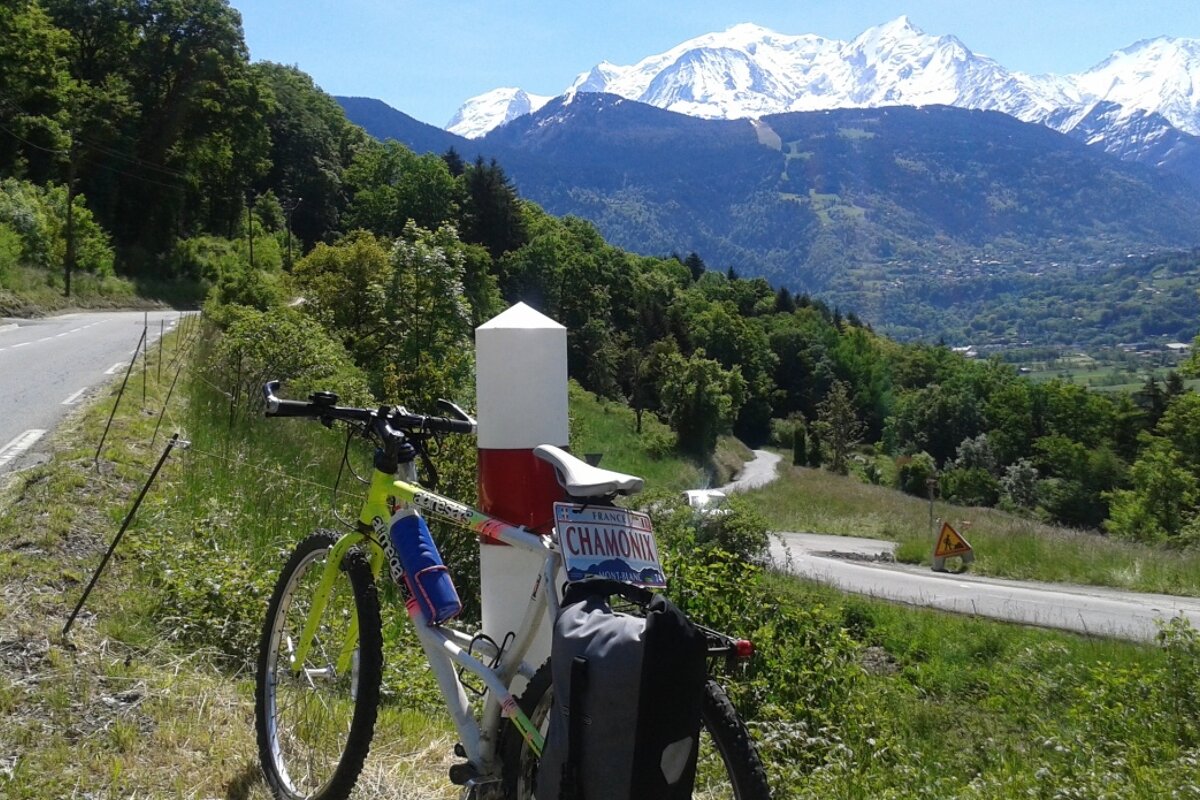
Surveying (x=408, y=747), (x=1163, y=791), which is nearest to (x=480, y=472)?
(x=408, y=747)

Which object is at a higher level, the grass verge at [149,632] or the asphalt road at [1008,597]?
the grass verge at [149,632]

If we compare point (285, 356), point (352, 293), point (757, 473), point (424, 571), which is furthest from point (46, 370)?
point (757, 473)

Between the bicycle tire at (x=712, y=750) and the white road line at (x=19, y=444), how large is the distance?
626 cm

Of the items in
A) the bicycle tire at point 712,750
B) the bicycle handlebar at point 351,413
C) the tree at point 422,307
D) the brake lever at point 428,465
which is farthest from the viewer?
the tree at point 422,307

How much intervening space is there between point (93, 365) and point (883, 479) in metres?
91.9

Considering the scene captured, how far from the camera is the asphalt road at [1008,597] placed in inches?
711

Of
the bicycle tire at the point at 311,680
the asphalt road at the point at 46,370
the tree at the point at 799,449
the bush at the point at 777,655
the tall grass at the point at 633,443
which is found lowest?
the tree at the point at 799,449

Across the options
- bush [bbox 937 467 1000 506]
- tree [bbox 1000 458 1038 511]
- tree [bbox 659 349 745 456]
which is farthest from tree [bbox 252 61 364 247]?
tree [bbox 1000 458 1038 511]

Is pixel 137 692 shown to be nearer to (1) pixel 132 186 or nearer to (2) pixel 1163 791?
(2) pixel 1163 791

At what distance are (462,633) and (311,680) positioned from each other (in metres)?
0.74

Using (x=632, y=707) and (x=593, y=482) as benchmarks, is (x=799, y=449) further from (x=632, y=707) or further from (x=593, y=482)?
(x=632, y=707)

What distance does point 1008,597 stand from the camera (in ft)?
71.5

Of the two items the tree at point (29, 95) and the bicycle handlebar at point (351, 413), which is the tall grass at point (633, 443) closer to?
the tree at point (29, 95)

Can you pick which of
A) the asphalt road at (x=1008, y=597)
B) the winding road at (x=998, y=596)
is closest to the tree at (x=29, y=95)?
the winding road at (x=998, y=596)
